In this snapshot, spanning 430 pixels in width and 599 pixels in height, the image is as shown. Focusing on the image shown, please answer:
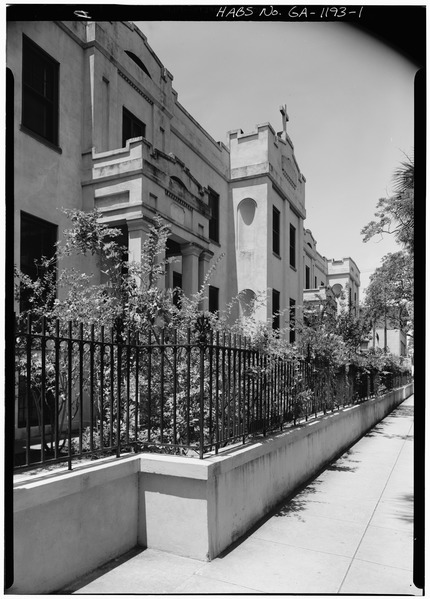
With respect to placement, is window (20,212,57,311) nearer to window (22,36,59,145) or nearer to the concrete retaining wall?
window (22,36,59,145)

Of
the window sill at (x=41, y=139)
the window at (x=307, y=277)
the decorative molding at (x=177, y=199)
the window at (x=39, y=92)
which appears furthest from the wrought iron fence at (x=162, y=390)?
the window at (x=307, y=277)

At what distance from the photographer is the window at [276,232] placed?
61.0 feet

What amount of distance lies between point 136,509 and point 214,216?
1318cm

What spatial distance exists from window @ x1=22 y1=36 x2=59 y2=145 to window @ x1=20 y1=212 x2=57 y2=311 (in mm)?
1617

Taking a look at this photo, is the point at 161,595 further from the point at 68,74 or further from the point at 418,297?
the point at 68,74

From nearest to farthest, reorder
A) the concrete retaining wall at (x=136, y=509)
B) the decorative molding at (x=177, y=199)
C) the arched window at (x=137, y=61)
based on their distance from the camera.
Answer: the concrete retaining wall at (x=136, y=509), the decorative molding at (x=177, y=199), the arched window at (x=137, y=61)

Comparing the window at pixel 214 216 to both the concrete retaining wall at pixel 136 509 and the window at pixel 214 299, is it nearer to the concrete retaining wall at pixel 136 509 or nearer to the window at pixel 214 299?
the window at pixel 214 299

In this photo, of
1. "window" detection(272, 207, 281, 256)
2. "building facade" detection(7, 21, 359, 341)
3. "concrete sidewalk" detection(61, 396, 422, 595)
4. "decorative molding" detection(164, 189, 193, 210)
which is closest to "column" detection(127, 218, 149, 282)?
"building facade" detection(7, 21, 359, 341)

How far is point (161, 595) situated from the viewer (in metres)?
3.70

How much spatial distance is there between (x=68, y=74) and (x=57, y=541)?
8750mm

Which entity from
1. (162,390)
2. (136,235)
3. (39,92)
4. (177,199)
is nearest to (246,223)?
(177,199)

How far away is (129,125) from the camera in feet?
38.4

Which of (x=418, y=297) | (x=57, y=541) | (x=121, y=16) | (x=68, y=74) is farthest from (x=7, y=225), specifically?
(x=68, y=74)

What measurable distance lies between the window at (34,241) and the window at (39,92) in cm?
162
